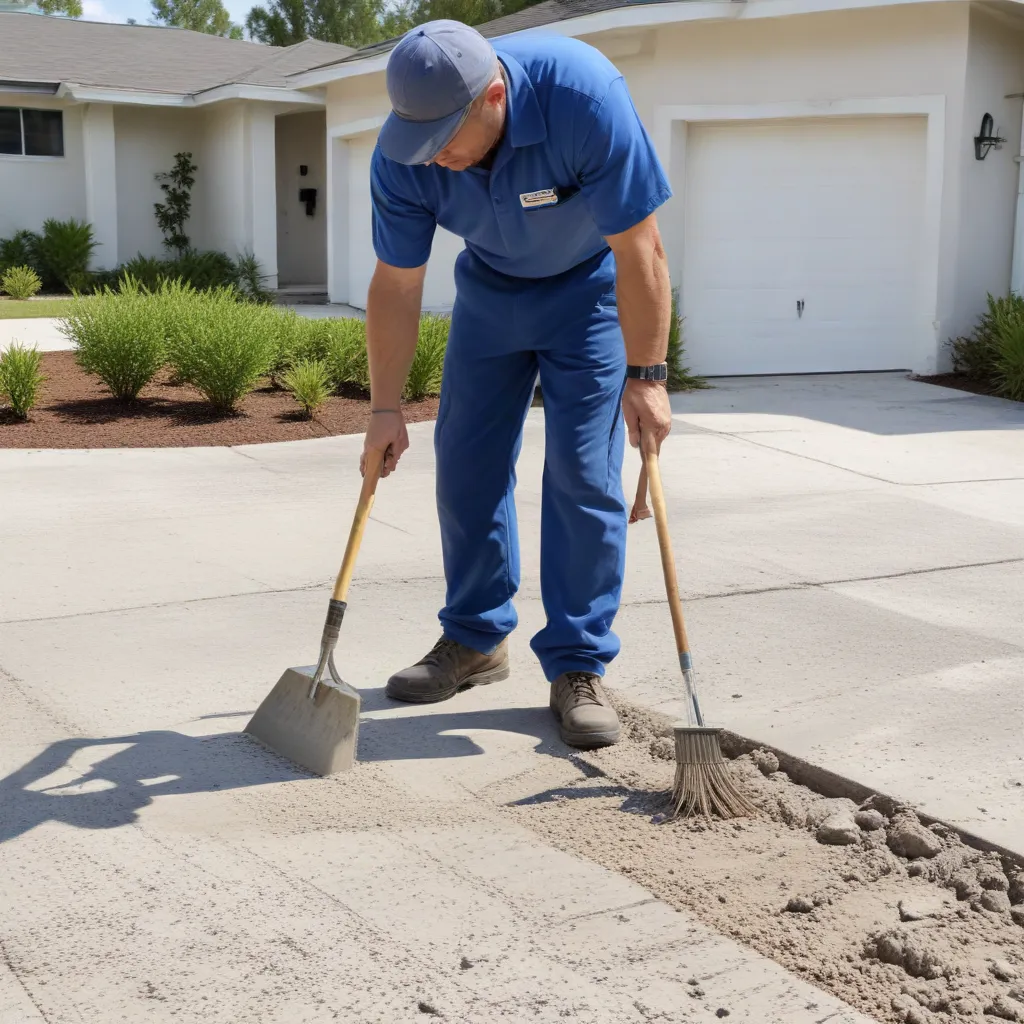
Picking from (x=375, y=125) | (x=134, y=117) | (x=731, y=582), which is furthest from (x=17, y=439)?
(x=134, y=117)

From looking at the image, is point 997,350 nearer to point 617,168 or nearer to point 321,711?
point 617,168

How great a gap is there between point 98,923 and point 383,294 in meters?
1.93

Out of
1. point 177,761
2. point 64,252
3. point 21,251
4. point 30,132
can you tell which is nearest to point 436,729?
point 177,761

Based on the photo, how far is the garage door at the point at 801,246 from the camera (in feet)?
41.2

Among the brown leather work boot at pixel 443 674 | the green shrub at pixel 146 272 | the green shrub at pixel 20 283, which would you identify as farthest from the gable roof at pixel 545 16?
the brown leather work boot at pixel 443 674

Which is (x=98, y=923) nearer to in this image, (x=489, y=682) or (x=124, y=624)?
(x=489, y=682)

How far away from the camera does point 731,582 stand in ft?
18.3

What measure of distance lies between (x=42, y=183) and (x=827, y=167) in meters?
15.6

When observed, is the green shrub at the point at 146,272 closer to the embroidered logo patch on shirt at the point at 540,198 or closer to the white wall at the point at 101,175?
the white wall at the point at 101,175

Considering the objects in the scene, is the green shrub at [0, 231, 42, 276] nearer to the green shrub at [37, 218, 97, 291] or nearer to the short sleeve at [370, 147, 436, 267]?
the green shrub at [37, 218, 97, 291]

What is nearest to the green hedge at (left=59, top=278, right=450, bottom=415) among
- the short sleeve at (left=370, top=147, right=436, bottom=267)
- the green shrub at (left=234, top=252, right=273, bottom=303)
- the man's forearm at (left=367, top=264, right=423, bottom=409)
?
the man's forearm at (left=367, top=264, right=423, bottom=409)

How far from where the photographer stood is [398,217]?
381cm

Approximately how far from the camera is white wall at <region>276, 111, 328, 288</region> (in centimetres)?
2444

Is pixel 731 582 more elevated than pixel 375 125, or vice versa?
pixel 375 125
